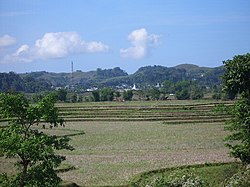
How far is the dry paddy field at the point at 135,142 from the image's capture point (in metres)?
26.3

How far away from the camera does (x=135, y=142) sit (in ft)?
127

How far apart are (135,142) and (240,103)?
17.9 metres

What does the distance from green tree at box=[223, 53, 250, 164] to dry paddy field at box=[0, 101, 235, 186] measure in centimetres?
568

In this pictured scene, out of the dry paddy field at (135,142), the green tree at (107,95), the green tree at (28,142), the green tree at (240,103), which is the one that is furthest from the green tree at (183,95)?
the green tree at (28,142)

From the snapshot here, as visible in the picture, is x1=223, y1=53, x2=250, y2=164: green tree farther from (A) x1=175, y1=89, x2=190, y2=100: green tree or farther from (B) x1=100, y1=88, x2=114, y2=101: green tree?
(A) x1=175, y1=89, x2=190, y2=100: green tree

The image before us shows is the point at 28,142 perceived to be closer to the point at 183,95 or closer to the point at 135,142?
the point at 135,142

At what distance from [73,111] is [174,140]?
33234mm

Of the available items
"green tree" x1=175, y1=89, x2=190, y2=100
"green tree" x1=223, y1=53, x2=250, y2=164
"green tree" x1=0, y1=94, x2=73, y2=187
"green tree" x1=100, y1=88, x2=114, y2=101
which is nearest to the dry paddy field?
"green tree" x1=223, y1=53, x2=250, y2=164

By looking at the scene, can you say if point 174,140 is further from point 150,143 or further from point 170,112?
point 170,112

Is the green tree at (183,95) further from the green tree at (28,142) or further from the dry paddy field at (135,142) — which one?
the green tree at (28,142)

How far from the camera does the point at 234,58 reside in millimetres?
23094

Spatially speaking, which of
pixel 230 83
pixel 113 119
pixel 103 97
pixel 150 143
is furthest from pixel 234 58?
pixel 103 97

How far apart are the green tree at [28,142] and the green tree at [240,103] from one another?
1133cm

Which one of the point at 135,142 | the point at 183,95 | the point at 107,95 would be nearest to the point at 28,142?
the point at 135,142
